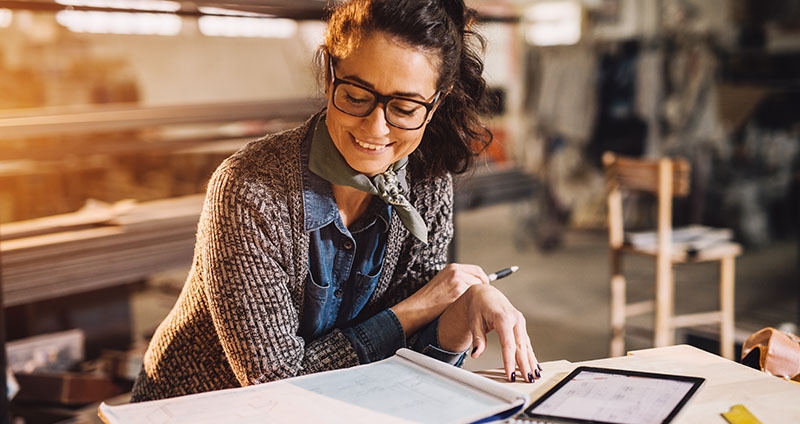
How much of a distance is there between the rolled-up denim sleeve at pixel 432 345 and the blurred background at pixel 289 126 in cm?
44

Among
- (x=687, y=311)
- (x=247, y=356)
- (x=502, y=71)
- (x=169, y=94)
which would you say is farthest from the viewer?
(x=502, y=71)

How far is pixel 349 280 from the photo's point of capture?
4.88ft

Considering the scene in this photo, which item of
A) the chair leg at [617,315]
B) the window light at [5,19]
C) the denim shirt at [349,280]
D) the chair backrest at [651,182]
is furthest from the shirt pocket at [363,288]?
the window light at [5,19]

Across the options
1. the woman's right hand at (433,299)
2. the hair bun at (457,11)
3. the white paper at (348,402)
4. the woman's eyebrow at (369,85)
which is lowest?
the white paper at (348,402)

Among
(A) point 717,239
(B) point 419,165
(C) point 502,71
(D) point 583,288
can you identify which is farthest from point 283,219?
(C) point 502,71

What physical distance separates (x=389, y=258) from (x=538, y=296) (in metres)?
3.42

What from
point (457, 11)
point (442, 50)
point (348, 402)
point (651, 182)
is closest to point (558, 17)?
point (651, 182)

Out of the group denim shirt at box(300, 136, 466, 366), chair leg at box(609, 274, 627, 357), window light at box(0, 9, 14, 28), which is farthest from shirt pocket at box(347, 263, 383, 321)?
window light at box(0, 9, 14, 28)

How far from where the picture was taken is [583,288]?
5.00 meters

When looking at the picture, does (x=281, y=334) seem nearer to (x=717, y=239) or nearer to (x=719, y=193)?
(x=717, y=239)

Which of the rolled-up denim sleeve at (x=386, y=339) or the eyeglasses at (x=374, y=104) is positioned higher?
the eyeglasses at (x=374, y=104)

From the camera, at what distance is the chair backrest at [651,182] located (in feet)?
11.4

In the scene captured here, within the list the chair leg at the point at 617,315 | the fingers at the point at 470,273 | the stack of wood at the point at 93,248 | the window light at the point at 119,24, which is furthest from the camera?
the window light at the point at 119,24

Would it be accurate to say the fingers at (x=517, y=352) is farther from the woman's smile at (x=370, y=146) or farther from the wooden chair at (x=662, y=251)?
the wooden chair at (x=662, y=251)
